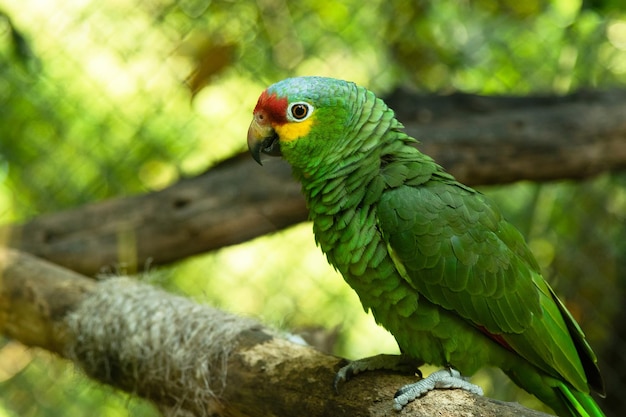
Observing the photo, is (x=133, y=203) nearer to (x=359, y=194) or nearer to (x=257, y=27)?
(x=257, y=27)

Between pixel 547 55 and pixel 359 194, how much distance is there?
1.81 meters

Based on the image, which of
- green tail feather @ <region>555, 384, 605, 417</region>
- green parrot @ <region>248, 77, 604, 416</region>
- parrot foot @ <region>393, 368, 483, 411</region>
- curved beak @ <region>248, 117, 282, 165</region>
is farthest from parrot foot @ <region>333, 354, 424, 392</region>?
curved beak @ <region>248, 117, 282, 165</region>

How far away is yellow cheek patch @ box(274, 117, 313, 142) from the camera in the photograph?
3.94 ft

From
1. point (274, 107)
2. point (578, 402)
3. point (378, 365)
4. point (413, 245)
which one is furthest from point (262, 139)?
point (578, 402)

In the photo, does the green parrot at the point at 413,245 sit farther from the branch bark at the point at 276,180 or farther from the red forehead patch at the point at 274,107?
the branch bark at the point at 276,180

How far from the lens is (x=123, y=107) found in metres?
2.64

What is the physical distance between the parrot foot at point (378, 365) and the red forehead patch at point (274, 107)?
0.44 m

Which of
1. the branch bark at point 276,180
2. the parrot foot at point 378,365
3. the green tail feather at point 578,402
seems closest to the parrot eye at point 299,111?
the parrot foot at point 378,365

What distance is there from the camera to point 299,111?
120cm

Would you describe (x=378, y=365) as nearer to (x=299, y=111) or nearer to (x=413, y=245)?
(x=413, y=245)

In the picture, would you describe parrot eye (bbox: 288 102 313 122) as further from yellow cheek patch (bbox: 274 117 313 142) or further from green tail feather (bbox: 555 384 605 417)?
green tail feather (bbox: 555 384 605 417)

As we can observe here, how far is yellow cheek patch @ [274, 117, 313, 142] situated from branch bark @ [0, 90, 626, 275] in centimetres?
86

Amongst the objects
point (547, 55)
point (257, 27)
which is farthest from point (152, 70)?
point (547, 55)

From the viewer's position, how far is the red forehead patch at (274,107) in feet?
3.93
